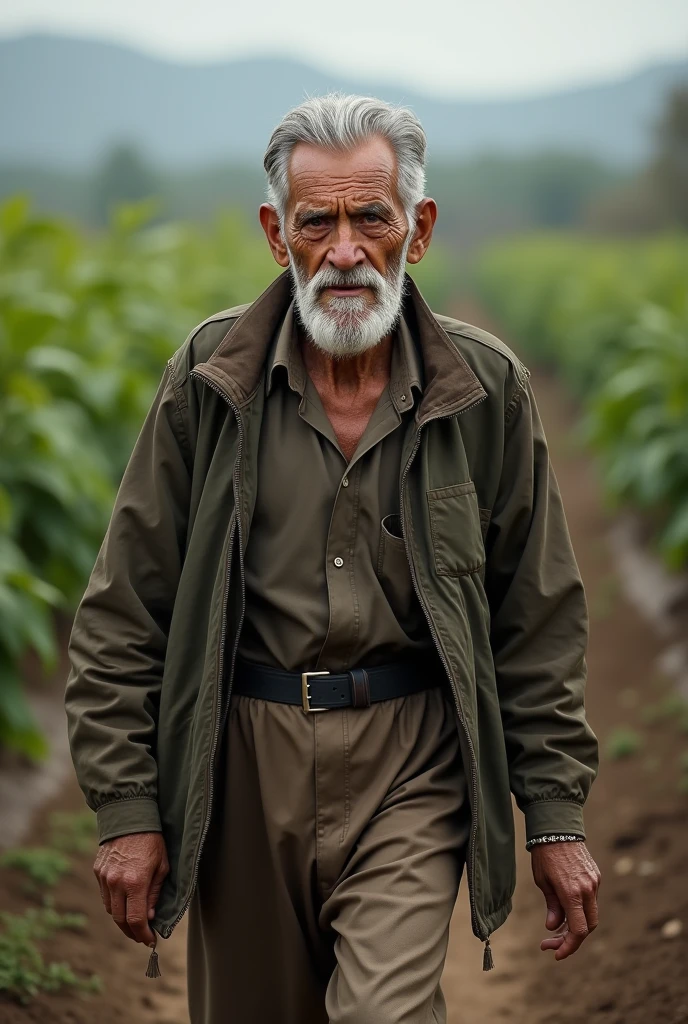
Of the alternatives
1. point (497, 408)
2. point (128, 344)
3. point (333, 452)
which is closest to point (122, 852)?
point (333, 452)

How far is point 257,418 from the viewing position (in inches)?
113

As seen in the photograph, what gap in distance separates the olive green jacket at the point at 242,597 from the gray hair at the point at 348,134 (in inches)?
8.8

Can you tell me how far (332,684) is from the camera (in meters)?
2.83

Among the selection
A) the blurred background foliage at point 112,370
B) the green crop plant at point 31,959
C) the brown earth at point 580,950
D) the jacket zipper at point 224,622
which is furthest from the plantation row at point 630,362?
the jacket zipper at point 224,622

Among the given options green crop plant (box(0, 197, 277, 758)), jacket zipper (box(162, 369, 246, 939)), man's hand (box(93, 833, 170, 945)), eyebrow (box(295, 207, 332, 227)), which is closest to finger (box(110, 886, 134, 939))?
man's hand (box(93, 833, 170, 945))

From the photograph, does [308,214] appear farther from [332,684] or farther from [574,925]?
[574,925]

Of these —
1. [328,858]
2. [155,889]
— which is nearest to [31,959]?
[155,889]

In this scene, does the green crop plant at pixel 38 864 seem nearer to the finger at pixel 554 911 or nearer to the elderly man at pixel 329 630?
the elderly man at pixel 329 630

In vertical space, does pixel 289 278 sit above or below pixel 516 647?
above

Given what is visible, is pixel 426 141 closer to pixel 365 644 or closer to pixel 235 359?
pixel 235 359

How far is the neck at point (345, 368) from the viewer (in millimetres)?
3037

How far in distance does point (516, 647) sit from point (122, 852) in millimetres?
998

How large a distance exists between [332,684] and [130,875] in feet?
1.97

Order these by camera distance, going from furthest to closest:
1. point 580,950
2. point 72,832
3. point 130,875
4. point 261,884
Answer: point 72,832 → point 580,950 → point 261,884 → point 130,875
